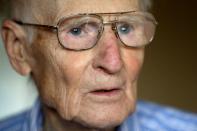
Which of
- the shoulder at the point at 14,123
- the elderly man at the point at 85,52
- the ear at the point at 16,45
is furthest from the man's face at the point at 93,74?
the shoulder at the point at 14,123

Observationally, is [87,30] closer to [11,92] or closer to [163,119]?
[163,119]

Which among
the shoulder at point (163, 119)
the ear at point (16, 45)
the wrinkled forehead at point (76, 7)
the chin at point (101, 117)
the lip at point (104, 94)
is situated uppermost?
the wrinkled forehead at point (76, 7)

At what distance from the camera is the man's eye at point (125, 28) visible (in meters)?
1.34

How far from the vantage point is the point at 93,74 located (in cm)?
128

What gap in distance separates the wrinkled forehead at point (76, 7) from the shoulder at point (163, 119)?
1.48 ft

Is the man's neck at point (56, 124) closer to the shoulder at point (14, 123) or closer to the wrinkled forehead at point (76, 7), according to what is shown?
the shoulder at point (14, 123)

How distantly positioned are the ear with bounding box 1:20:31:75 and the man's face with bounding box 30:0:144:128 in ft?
0.37

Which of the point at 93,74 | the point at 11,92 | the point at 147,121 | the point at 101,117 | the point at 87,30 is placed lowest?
the point at 11,92

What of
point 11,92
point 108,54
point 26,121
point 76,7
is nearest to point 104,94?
point 108,54

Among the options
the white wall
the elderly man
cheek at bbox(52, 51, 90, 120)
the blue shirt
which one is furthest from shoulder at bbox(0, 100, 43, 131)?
the white wall

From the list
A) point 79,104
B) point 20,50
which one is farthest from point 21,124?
point 79,104

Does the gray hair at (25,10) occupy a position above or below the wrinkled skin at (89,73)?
above

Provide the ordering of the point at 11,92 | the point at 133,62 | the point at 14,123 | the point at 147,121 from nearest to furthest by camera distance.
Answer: the point at 133,62
the point at 147,121
the point at 14,123
the point at 11,92

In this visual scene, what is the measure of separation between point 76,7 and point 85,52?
Result: 132mm
